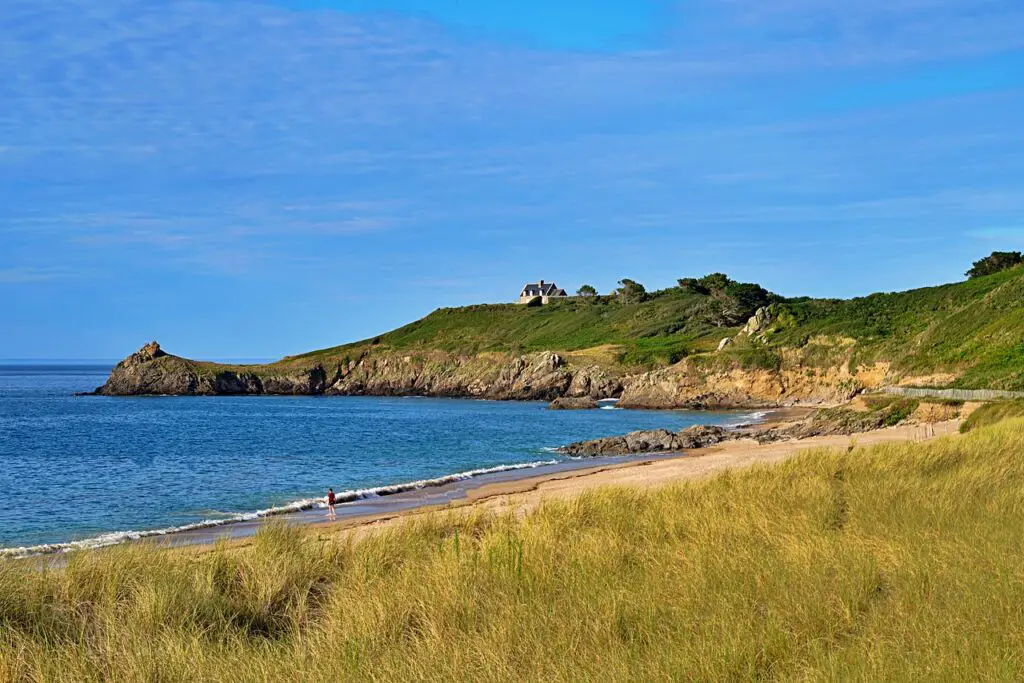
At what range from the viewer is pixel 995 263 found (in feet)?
319

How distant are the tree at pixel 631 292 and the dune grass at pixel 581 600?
12987 centimetres

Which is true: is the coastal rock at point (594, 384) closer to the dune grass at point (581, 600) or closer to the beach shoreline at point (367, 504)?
the beach shoreline at point (367, 504)

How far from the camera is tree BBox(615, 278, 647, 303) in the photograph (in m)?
141

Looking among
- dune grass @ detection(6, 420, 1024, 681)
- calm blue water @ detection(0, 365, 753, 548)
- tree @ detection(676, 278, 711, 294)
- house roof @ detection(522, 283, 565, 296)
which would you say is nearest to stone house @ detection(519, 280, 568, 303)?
house roof @ detection(522, 283, 565, 296)

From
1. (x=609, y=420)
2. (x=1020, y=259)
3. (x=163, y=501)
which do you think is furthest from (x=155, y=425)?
(x=1020, y=259)

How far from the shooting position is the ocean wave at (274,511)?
1719cm

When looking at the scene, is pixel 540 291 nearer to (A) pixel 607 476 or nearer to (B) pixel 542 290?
(B) pixel 542 290

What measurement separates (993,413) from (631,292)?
115747mm

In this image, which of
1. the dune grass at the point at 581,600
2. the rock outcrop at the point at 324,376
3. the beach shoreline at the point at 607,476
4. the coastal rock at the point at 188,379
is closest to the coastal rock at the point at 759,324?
the rock outcrop at the point at 324,376

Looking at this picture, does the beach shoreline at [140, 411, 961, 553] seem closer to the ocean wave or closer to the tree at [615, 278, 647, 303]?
the ocean wave

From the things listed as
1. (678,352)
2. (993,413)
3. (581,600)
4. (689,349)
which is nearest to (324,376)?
(678,352)

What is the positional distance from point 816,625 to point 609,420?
56.5m

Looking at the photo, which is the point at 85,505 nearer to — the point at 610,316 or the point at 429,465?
the point at 429,465

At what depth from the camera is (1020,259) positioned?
95.0 meters
